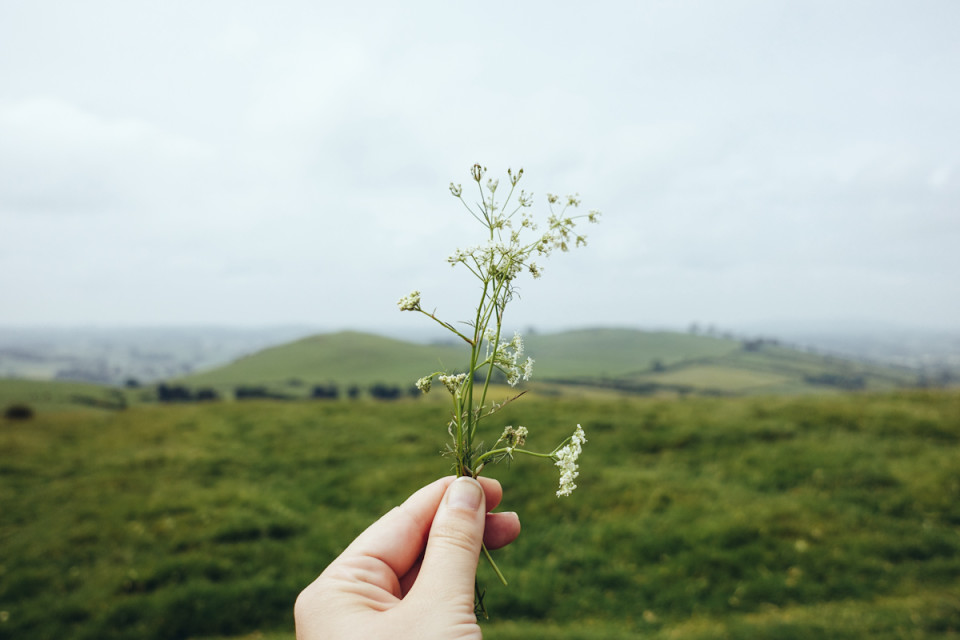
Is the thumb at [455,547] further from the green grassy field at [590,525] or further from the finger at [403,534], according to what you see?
the green grassy field at [590,525]

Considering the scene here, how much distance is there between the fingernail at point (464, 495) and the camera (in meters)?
2.60

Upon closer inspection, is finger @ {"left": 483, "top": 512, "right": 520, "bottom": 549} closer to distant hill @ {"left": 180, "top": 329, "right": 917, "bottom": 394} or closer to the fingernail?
the fingernail

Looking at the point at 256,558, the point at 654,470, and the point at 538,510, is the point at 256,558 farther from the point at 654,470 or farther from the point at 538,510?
the point at 654,470

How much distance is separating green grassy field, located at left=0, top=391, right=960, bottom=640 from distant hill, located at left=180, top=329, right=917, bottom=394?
37.6m

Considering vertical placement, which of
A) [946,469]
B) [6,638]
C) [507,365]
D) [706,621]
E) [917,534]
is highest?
[507,365]

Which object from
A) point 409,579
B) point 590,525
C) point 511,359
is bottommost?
point 590,525

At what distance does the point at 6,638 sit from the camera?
8.44 m

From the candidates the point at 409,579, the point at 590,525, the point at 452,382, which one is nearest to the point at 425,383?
the point at 452,382

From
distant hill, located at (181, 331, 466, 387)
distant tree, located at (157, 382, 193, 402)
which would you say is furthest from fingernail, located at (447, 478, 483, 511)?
distant hill, located at (181, 331, 466, 387)

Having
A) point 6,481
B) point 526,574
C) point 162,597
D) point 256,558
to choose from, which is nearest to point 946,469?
point 526,574

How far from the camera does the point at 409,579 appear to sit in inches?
117

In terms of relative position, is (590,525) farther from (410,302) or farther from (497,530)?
(410,302)

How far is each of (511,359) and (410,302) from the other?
0.55 metres

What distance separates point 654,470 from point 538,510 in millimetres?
4099
